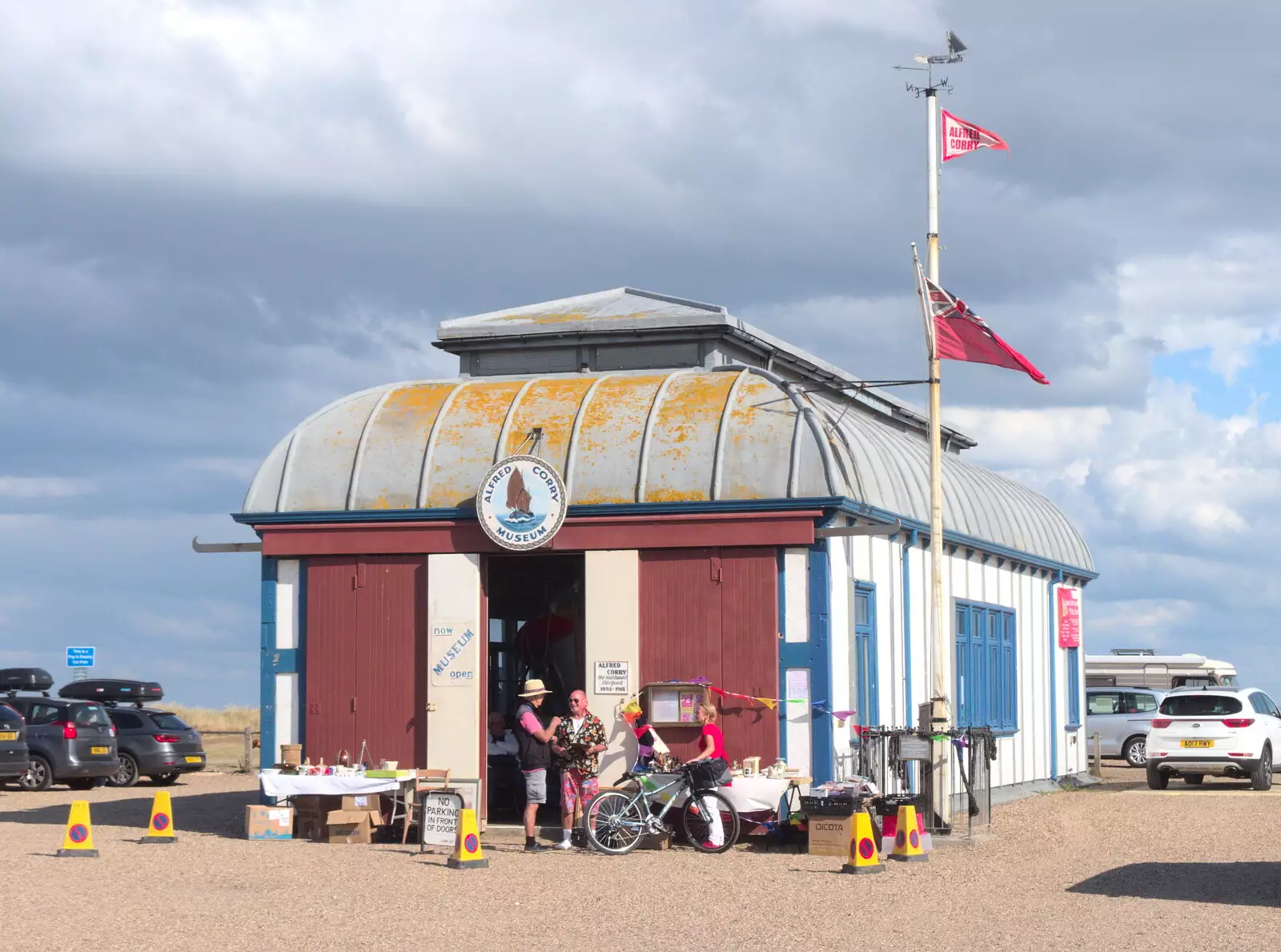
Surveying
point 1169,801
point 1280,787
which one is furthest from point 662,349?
point 1280,787

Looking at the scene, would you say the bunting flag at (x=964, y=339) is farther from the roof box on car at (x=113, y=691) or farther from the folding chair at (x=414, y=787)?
the roof box on car at (x=113, y=691)

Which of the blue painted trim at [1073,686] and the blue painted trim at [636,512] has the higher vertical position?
the blue painted trim at [636,512]

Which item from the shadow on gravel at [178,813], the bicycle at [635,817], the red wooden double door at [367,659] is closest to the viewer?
the bicycle at [635,817]

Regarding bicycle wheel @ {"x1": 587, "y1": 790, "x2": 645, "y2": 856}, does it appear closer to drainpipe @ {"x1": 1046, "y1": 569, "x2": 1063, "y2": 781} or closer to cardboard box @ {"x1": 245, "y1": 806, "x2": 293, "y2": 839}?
cardboard box @ {"x1": 245, "y1": 806, "x2": 293, "y2": 839}

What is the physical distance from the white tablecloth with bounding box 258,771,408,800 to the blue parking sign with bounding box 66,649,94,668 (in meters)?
18.6

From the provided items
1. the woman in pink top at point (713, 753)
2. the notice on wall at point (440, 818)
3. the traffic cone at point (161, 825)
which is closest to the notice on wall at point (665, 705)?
the woman in pink top at point (713, 753)

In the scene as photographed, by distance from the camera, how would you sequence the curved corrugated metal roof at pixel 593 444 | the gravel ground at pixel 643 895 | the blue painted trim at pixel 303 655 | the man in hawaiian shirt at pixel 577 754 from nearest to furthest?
1. the gravel ground at pixel 643 895
2. the man in hawaiian shirt at pixel 577 754
3. the curved corrugated metal roof at pixel 593 444
4. the blue painted trim at pixel 303 655

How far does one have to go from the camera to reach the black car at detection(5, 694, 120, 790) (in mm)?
29438

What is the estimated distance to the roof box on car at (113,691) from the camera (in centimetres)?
3584

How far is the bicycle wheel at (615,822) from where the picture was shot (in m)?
17.3

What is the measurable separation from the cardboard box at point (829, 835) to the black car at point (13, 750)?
15.6 meters

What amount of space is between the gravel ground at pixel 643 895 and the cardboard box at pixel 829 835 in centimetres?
31

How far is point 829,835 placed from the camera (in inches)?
677

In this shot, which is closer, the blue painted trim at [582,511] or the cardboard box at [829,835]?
the cardboard box at [829,835]
